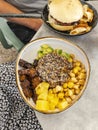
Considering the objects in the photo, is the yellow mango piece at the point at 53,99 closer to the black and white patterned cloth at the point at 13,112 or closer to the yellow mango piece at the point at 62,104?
the yellow mango piece at the point at 62,104

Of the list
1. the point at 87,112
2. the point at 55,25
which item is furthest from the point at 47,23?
the point at 87,112

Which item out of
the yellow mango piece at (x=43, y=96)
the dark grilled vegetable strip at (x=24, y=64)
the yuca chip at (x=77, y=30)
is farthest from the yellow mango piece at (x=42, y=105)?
the yuca chip at (x=77, y=30)

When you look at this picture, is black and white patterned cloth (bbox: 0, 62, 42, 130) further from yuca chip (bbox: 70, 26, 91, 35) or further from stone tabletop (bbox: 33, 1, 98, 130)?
yuca chip (bbox: 70, 26, 91, 35)

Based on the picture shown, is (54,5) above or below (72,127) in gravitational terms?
above

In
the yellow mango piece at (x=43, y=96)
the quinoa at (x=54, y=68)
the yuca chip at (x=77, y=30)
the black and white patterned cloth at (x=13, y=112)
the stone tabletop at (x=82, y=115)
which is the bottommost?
the black and white patterned cloth at (x=13, y=112)

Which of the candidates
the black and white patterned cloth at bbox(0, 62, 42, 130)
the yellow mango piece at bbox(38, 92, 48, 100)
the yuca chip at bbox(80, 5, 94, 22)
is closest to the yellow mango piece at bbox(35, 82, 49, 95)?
the yellow mango piece at bbox(38, 92, 48, 100)

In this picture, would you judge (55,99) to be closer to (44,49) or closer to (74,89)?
(74,89)
